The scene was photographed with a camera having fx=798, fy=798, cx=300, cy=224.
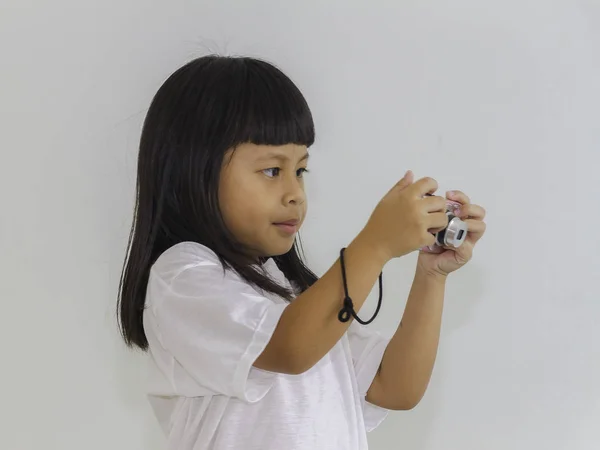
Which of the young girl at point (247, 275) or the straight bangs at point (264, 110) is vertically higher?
the straight bangs at point (264, 110)

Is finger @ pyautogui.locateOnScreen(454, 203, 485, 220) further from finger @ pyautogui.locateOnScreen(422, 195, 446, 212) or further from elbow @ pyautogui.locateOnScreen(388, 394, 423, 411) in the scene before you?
elbow @ pyautogui.locateOnScreen(388, 394, 423, 411)

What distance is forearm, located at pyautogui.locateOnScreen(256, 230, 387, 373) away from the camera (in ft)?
2.17

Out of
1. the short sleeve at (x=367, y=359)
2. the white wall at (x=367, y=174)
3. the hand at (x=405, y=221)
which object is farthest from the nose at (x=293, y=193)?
the white wall at (x=367, y=174)

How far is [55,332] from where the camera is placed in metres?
1.19

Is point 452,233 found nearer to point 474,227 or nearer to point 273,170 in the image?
point 474,227

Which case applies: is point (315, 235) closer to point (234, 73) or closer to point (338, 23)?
point (338, 23)

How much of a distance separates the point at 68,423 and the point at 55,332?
0.14 metres

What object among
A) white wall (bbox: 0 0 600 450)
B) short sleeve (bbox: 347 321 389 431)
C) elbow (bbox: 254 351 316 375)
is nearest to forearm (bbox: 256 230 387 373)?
elbow (bbox: 254 351 316 375)

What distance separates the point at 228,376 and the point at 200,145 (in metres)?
0.23

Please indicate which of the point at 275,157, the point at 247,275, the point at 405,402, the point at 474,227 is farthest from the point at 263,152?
the point at 405,402

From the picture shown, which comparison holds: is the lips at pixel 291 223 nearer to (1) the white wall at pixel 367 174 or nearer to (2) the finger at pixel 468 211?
(2) the finger at pixel 468 211

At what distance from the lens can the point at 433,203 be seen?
0.69 m

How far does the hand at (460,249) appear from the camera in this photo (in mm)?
784

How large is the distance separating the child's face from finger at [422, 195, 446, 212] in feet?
0.46
